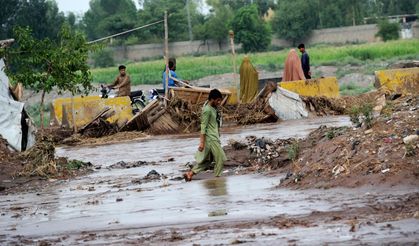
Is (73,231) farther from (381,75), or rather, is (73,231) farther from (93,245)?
(381,75)

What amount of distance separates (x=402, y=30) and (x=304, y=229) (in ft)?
288

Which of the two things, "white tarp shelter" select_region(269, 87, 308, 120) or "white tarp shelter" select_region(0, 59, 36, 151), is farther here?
"white tarp shelter" select_region(269, 87, 308, 120)

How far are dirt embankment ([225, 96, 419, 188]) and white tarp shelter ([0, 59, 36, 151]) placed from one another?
6.17 metres

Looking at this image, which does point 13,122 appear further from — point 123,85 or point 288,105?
point 288,105

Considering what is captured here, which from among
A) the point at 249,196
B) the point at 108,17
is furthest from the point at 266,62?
the point at 249,196

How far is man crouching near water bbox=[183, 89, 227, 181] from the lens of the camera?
15.3 metres

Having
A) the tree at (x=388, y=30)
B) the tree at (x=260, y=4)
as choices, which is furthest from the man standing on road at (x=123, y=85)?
the tree at (x=260, y=4)

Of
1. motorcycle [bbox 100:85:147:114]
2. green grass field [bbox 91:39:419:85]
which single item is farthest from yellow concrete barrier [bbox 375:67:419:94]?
green grass field [bbox 91:39:419:85]

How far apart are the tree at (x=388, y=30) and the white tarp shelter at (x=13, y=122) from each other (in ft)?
240

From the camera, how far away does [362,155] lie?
41.9 feet

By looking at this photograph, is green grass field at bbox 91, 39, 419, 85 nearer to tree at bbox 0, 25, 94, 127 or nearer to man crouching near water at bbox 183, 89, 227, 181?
tree at bbox 0, 25, 94, 127

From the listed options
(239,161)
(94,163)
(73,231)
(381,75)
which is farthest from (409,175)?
(381,75)

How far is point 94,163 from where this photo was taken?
2023 cm

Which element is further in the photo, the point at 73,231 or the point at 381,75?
the point at 381,75
